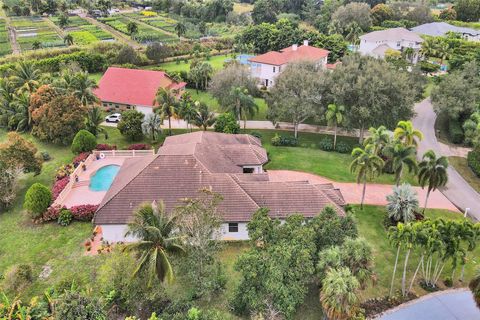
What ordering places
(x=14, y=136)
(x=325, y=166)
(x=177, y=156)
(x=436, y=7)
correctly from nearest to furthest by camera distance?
(x=177, y=156)
(x=14, y=136)
(x=325, y=166)
(x=436, y=7)

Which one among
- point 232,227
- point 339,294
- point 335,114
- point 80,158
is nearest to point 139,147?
point 80,158

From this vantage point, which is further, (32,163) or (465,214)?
(32,163)

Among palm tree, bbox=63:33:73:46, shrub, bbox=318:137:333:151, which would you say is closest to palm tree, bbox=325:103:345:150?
shrub, bbox=318:137:333:151

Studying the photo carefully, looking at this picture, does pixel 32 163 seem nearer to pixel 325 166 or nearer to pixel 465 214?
pixel 325 166

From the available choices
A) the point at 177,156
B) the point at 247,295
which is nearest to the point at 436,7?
the point at 177,156

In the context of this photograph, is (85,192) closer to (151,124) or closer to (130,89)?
(151,124)

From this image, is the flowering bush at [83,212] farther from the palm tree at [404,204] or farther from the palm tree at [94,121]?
the palm tree at [404,204]

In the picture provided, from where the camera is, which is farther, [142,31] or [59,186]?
[142,31]
